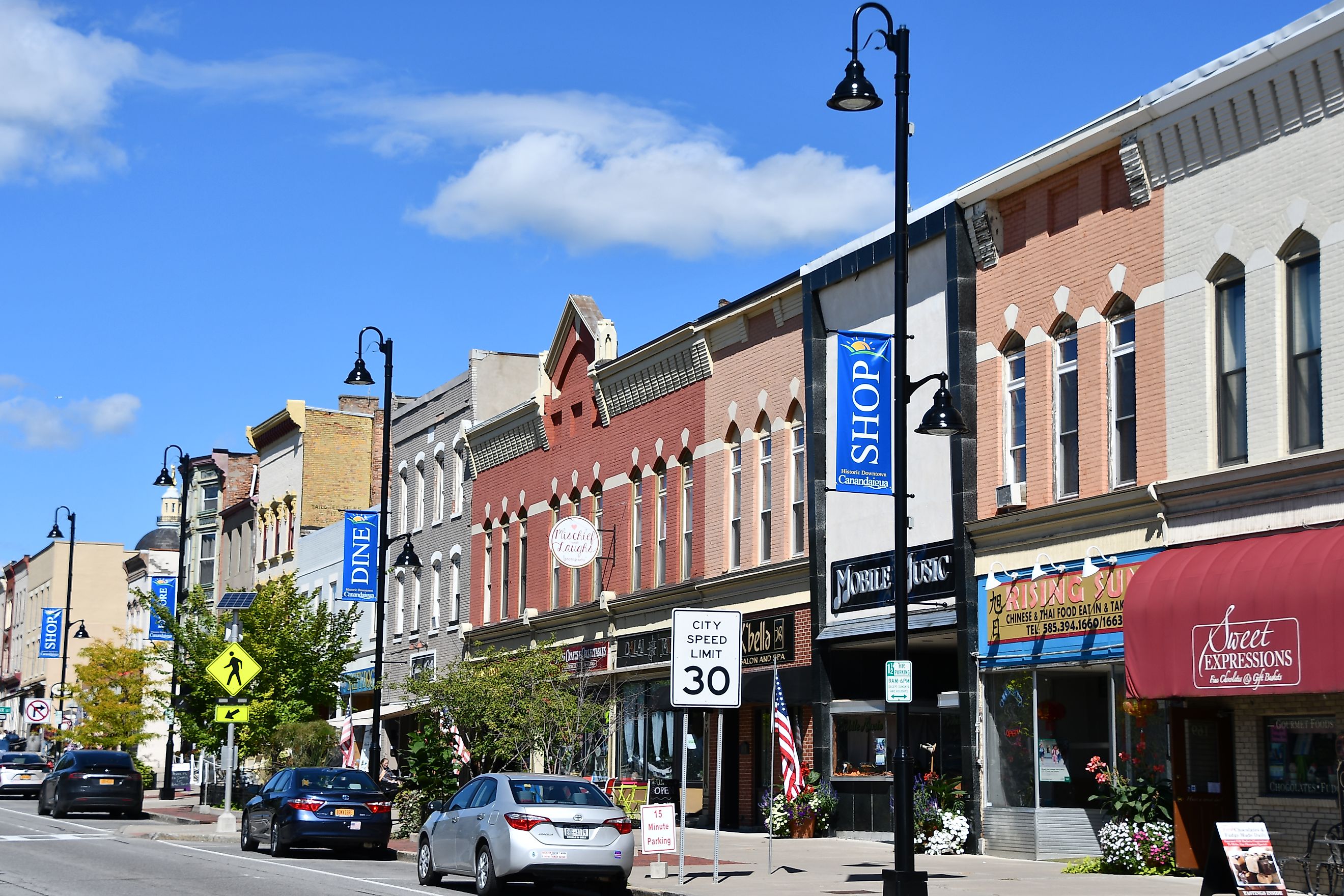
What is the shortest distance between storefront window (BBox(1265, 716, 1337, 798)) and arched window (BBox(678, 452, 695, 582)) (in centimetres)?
1627

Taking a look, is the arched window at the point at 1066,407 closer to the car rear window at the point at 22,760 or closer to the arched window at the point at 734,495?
the arched window at the point at 734,495

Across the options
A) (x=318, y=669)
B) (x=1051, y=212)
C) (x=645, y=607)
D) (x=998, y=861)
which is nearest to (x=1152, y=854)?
(x=998, y=861)

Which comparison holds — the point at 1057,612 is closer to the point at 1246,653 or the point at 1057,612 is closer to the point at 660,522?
the point at 1246,653

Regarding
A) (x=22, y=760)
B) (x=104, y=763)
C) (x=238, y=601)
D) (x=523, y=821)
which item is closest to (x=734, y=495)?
(x=523, y=821)

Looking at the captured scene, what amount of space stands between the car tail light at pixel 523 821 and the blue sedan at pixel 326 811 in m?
7.34

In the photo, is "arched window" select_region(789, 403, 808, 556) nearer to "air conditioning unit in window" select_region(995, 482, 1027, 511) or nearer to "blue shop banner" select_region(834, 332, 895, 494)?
"blue shop banner" select_region(834, 332, 895, 494)

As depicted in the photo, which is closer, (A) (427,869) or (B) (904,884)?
(B) (904,884)

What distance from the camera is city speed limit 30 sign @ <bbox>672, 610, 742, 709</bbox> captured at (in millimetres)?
20219

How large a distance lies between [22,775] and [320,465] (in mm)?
14207

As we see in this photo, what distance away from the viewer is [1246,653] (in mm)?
19219

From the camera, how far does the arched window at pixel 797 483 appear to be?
101 ft

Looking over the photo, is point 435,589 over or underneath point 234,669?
over

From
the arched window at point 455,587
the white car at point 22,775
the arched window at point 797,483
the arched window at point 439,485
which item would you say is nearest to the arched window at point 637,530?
the arched window at point 797,483

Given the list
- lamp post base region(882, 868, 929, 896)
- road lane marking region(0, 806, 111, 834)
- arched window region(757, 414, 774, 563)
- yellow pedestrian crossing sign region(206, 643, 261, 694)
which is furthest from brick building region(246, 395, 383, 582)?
lamp post base region(882, 868, 929, 896)
